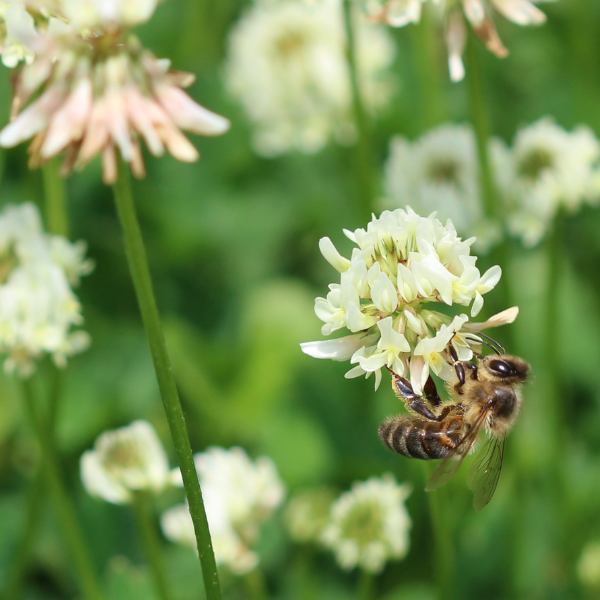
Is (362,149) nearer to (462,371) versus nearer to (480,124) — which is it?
(480,124)

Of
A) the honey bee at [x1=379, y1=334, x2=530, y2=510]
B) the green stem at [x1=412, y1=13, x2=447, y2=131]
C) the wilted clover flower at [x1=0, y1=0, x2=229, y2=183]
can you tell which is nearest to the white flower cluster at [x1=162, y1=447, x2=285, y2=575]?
the honey bee at [x1=379, y1=334, x2=530, y2=510]

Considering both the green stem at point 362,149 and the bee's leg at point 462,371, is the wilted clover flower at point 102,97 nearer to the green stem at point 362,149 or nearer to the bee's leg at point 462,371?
the bee's leg at point 462,371

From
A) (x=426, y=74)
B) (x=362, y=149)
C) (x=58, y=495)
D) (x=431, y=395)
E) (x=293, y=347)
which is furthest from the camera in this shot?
(x=293, y=347)

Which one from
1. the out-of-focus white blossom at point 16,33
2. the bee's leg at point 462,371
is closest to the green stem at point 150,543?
the bee's leg at point 462,371

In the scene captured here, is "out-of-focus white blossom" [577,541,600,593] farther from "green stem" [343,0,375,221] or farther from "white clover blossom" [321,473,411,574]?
"green stem" [343,0,375,221]

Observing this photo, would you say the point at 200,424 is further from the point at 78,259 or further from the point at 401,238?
the point at 401,238

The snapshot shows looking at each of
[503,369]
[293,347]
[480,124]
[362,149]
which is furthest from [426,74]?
[503,369]

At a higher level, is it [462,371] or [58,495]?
[462,371]

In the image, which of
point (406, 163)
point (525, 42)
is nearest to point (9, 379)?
point (406, 163)
